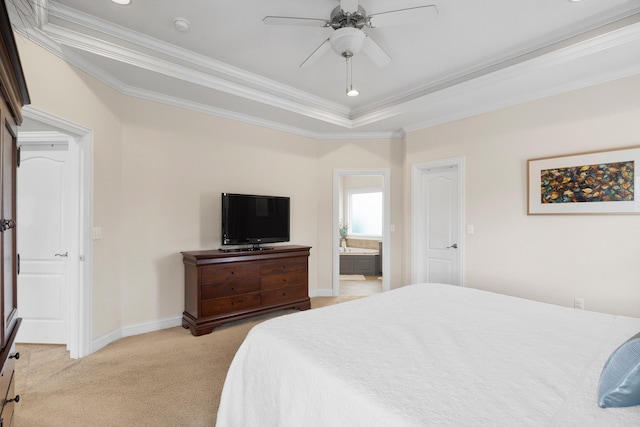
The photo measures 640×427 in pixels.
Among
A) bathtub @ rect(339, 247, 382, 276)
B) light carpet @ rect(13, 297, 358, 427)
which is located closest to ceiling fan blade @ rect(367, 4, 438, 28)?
light carpet @ rect(13, 297, 358, 427)

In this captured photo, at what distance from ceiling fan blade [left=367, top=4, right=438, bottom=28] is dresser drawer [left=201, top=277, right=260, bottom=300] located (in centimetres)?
282

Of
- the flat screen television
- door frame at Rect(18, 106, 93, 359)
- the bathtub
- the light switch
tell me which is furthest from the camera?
the bathtub

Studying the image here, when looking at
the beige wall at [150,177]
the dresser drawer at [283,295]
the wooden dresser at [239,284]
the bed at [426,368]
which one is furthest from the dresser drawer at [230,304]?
the bed at [426,368]

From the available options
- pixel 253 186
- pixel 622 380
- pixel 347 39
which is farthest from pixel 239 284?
pixel 622 380

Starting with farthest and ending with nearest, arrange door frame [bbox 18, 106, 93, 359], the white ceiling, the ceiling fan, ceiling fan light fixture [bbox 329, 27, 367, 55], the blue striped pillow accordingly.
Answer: door frame [bbox 18, 106, 93, 359]
the white ceiling
ceiling fan light fixture [bbox 329, 27, 367, 55]
the ceiling fan
the blue striped pillow

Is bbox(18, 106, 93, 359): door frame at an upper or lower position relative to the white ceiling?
lower

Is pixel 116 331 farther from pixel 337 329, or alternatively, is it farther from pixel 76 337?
pixel 337 329

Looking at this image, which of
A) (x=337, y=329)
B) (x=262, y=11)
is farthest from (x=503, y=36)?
(x=337, y=329)

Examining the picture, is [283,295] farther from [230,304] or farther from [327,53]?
[327,53]

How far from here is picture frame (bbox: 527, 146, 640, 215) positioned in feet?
9.33

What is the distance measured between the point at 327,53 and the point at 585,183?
109 inches

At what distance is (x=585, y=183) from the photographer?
10.1 feet

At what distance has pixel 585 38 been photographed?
2676 millimetres

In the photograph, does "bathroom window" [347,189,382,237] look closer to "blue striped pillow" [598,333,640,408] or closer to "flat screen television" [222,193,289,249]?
"flat screen television" [222,193,289,249]
